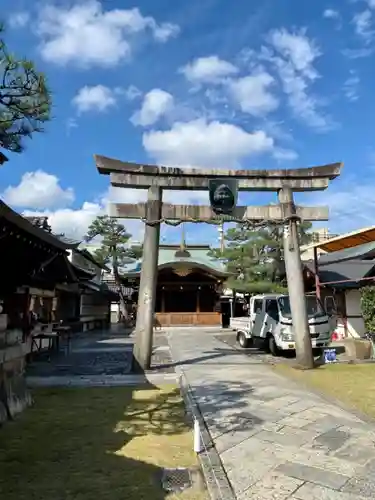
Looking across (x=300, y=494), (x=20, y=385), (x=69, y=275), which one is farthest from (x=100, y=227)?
(x=300, y=494)

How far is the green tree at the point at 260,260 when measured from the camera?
A: 24750 mm

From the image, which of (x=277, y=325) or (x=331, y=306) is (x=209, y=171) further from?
(x=331, y=306)

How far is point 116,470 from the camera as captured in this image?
15.0 ft

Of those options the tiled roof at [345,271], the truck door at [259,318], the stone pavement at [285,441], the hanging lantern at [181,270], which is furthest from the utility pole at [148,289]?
the hanging lantern at [181,270]

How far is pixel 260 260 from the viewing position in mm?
26734

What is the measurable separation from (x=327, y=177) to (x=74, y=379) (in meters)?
9.02

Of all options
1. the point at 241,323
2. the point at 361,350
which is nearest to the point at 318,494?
the point at 361,350

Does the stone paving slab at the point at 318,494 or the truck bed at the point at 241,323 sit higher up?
the truck bed at the point at 241,323

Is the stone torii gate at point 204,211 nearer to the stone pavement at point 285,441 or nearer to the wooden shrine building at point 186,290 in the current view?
the stone pavement at point 285,441

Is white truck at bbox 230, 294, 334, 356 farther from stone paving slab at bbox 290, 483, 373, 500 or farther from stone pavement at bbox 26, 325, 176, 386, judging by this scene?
stone paving slab at bbox 290, 483, 373, 500

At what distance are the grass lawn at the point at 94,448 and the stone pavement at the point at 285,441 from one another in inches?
20.4

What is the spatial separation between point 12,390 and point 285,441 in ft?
14.9

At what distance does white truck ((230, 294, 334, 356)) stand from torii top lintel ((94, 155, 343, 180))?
5068 mm

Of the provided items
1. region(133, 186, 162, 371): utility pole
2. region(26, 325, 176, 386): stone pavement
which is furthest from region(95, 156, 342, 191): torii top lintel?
region(26, 325, 176, 386): stone pavement
